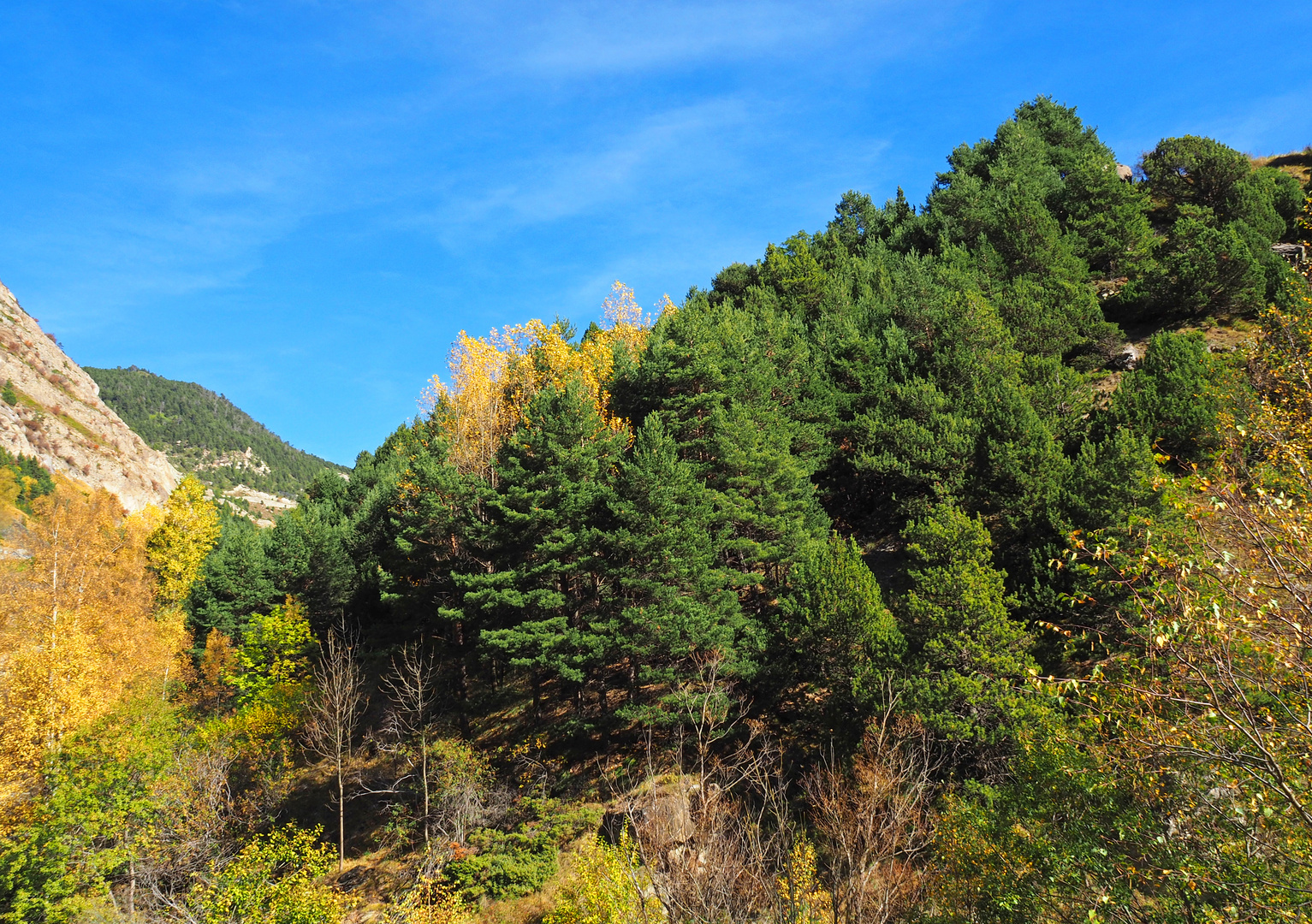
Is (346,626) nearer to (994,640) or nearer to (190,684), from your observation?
(190,684)

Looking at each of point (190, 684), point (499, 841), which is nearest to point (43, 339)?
point (190, 684)

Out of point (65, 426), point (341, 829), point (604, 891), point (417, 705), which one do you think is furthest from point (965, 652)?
point (65, 426)

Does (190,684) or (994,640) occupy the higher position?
(994,640)

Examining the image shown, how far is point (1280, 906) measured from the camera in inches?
286

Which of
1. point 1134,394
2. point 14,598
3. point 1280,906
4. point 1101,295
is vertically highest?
point 1101,295

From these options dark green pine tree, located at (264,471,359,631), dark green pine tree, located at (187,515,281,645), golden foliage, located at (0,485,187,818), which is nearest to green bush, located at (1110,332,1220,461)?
golden foliage, located at (0,485,187,818)

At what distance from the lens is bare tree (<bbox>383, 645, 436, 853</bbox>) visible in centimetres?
2889

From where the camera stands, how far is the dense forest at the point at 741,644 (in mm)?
13305

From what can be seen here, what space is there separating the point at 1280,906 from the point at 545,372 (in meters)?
39.0

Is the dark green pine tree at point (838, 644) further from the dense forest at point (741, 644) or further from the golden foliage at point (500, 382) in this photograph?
the golden foliage at point (500, 382)

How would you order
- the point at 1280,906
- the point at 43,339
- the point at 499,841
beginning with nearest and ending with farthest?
the point at 1280,906 < the point at 499,841 < the point at 43,339

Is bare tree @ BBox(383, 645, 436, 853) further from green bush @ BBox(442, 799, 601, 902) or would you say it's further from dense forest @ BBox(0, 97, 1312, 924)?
green bush @ BBox(442, 799, 601, 902)

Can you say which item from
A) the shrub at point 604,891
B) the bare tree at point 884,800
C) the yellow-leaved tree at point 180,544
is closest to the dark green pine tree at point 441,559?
the shrub at point 604,891

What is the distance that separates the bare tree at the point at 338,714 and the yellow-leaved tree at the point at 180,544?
2314 cm
